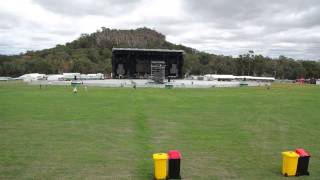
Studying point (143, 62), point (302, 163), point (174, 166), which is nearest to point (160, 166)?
point (174, 166)

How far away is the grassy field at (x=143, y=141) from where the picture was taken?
10289mm

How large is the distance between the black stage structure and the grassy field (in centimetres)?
5643

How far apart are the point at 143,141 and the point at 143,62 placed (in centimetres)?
6731

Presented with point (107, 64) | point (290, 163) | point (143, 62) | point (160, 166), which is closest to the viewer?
point (160, 166)

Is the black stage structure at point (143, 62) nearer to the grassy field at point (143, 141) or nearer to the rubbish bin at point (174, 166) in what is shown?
the grassy field at point (143, 141)

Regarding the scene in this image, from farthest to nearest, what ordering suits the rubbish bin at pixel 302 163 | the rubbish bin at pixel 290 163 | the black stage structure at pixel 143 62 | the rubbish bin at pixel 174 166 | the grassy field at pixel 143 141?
1. the black stage structure at pixel 143 62
2. the grassy field at pixel 143 141
3. the rubbish bin at pixel 302 163
4. the rubbish bin at pixel 290 163
5. the rubbish bin at pixel 174 166

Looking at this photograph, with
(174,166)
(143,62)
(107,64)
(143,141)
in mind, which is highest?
(143,62)

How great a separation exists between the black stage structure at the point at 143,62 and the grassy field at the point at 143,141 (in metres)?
56.4

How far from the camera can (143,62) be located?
80.9 meters

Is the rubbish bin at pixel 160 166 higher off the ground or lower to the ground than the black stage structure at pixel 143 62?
lower

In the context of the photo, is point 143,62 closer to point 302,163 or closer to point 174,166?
point 302,163

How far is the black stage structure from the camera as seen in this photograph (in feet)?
260

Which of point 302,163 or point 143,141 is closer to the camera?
point 302,163

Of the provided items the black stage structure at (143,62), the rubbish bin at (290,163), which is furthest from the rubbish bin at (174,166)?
the black stage structure at (143,62)
